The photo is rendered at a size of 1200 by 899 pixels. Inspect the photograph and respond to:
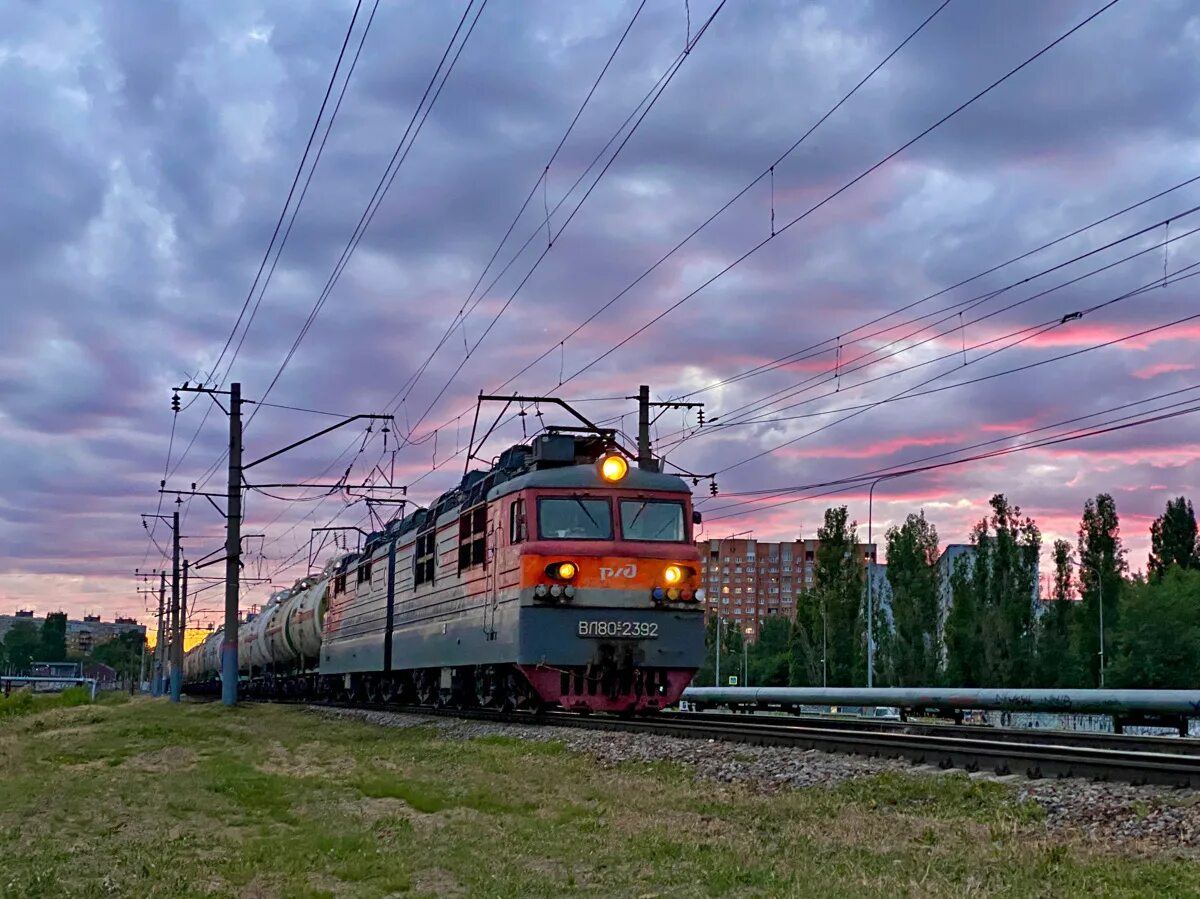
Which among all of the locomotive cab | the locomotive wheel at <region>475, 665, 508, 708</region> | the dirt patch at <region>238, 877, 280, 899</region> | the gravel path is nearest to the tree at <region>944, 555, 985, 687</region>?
the locomotive wheel at <region>475, 665, 508, 708</region>

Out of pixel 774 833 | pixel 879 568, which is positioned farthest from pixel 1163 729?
pixel 879 568

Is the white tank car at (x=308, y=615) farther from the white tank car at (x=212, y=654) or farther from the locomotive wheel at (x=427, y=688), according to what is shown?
the white tank car at (x=212, y=654)

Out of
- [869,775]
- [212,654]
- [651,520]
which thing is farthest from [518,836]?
[212,654]

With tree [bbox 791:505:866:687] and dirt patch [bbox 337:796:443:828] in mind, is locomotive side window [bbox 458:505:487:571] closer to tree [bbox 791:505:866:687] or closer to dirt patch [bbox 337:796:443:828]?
dirt patch [bbox 337:796:443:828]

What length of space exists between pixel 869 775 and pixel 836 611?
6325 cm

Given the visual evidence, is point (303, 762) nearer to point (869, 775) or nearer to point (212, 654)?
point (869, 775)

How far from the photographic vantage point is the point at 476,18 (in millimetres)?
16656

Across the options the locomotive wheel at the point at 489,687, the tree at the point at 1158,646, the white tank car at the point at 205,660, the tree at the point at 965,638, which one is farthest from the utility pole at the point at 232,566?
the tree at the point at 1158,646

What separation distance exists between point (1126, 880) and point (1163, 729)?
20.3 metres

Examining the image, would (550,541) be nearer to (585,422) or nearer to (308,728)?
(308,728)

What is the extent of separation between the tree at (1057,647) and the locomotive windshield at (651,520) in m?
48.8

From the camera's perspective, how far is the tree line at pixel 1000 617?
221 ft

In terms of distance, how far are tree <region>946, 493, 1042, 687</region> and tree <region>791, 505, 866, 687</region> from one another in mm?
5723

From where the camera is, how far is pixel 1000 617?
221ft
